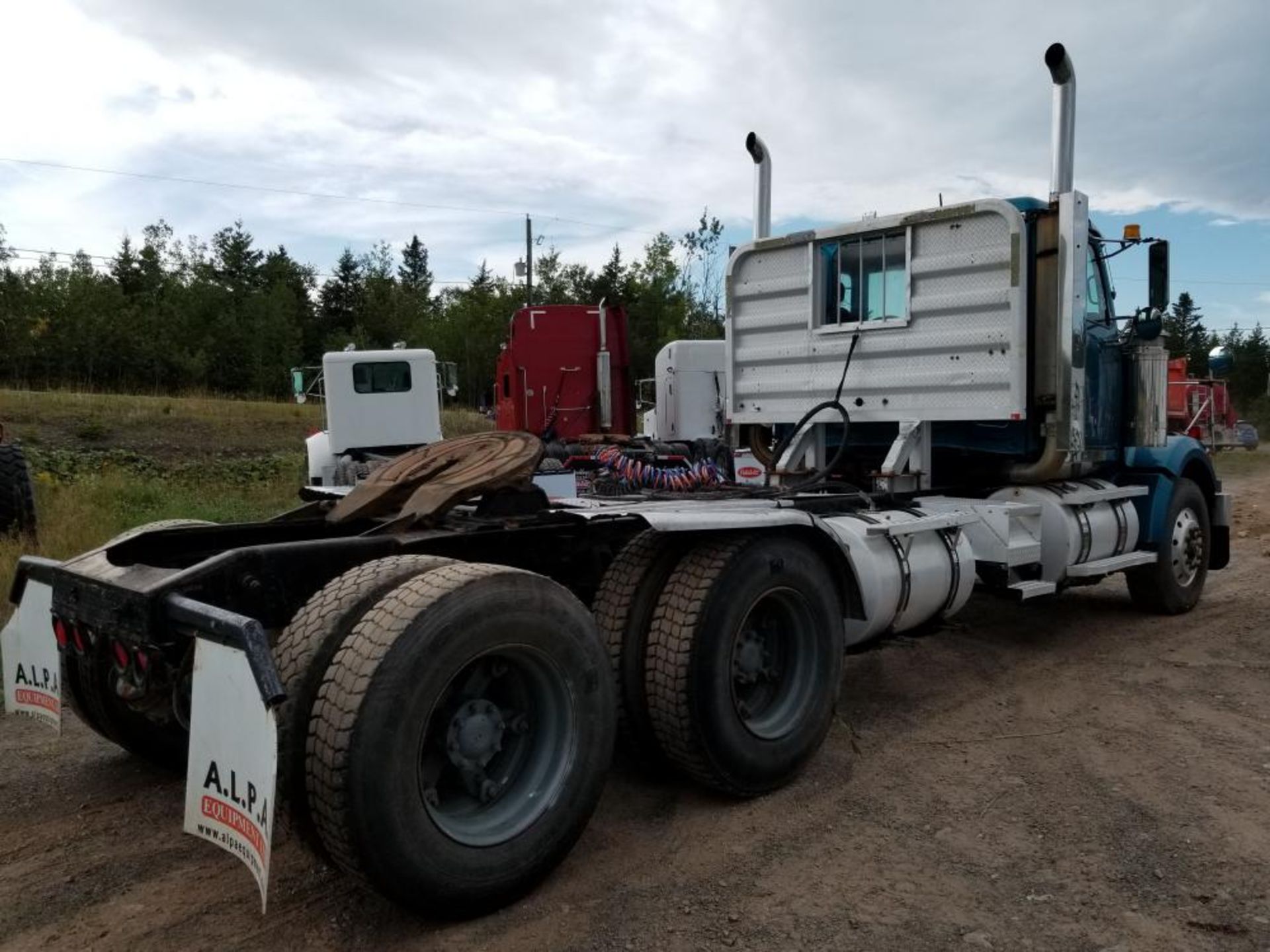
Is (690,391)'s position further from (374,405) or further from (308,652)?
(308,652)

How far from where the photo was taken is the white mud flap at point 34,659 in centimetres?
350

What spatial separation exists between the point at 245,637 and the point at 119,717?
1919 mm

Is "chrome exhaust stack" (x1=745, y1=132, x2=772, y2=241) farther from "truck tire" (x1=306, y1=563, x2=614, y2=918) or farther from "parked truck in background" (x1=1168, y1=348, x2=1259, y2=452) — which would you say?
"parked truck in background" (x1=1168, y1=348, x2=1259, y2=452)

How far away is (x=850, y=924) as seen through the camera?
120 inches

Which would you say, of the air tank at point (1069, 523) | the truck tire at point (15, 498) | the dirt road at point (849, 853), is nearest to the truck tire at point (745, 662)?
the dirt road at point (849, 853)

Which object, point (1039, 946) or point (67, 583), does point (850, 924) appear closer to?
point (1039, 946)

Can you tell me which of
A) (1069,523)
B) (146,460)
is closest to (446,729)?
(1069,523)

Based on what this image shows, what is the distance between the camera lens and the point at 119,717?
4094 millimetres

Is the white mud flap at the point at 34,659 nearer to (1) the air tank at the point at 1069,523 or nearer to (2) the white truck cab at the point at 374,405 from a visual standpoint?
(1) the air tank at the point at 1069,523

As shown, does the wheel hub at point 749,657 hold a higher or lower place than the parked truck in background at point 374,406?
lower

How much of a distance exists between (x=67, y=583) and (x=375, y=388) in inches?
377

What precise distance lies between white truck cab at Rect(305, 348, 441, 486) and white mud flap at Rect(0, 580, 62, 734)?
8.68 metres

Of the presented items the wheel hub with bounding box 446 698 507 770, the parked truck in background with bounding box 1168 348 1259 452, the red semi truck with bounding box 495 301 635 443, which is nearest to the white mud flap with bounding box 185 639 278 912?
the wheel hub with bounding box 446 698 507 770

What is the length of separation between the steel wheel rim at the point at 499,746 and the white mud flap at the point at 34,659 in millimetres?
1430
